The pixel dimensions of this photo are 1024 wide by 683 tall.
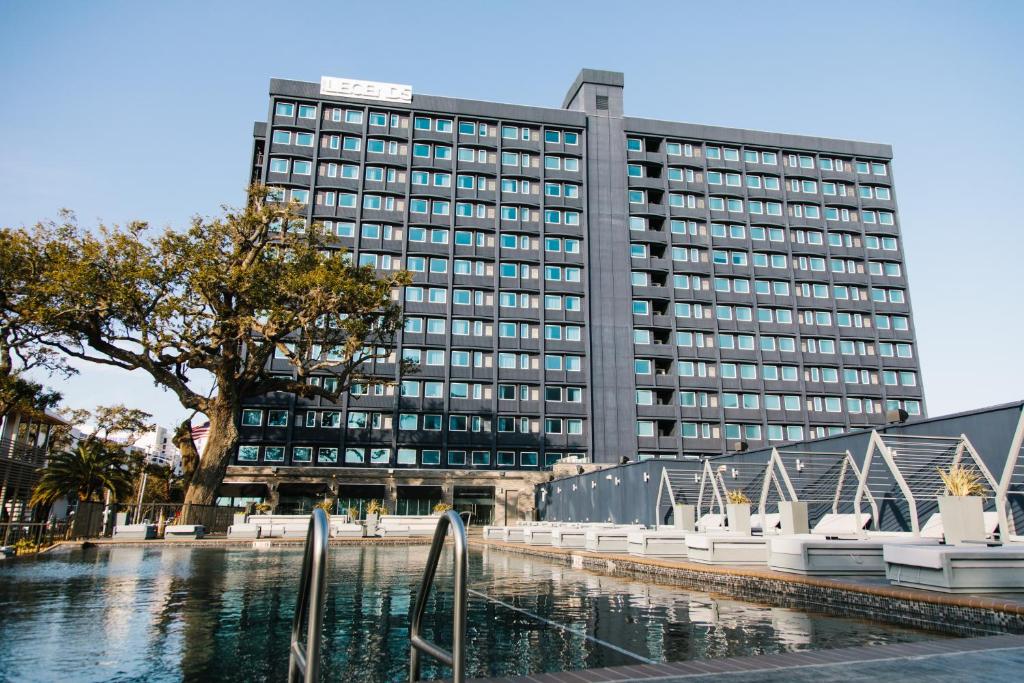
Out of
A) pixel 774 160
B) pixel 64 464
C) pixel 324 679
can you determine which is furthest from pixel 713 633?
pixel 774 160

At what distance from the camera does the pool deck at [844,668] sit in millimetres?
4730

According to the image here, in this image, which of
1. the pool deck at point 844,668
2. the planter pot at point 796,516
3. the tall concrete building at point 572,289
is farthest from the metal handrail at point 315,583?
the tall concrete building at point 572,289

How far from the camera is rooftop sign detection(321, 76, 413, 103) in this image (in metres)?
64.9

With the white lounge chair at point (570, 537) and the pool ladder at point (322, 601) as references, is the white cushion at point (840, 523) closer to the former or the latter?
the white lounge chair at point (570, 537)

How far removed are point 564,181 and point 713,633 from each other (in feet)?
209

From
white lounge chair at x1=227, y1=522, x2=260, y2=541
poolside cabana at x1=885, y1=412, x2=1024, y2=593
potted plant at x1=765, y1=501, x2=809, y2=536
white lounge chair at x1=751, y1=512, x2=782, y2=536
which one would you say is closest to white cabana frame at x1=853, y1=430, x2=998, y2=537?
potted plant at x1=765, y1=501, x2=809, y2=536

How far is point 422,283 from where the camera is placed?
62.8 meters

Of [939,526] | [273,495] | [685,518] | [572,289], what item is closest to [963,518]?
[939,526]

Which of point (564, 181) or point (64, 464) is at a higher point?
point (564, 181)

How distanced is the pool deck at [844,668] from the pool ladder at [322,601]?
921 millimetres

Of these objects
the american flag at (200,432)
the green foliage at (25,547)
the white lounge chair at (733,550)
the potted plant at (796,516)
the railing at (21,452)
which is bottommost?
the green foliage at (25,547)

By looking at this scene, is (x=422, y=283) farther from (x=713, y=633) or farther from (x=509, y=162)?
(x=713, y=633)

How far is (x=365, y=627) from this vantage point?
805 centimetres

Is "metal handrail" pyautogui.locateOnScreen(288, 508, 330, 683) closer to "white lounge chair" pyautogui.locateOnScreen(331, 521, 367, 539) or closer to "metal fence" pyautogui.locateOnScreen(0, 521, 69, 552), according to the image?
"metal fence" pyautogui.locateOnScreen(0, 521, 69, 552)
